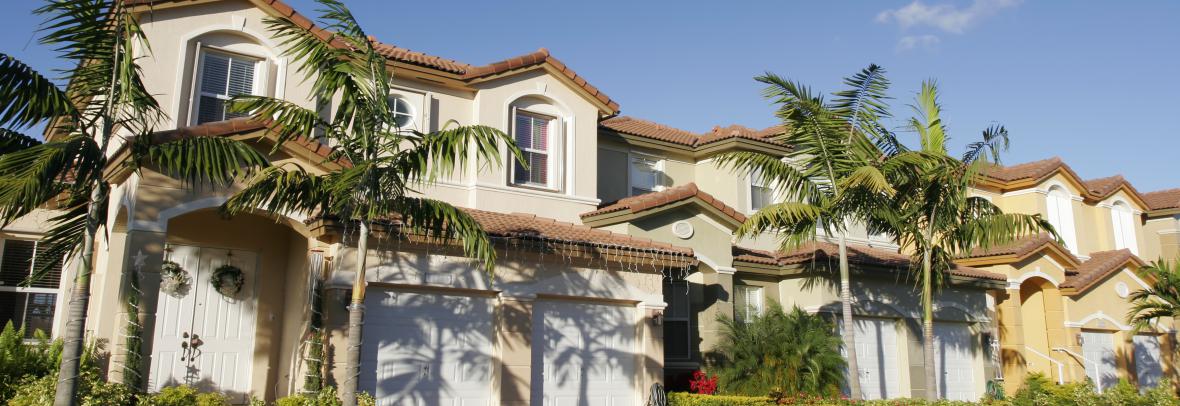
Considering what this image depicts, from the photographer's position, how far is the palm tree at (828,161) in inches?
612

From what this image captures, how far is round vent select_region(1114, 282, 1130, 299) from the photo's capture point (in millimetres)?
24737

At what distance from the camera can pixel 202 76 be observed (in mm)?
14578

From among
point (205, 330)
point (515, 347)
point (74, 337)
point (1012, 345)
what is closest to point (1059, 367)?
point (1012, 345)

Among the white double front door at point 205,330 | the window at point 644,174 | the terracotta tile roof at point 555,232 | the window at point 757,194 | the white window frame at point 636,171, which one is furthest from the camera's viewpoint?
the window at point 757,194

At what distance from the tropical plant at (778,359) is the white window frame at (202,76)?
362 inches

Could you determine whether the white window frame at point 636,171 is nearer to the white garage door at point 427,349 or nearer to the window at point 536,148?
the window at point 536,148

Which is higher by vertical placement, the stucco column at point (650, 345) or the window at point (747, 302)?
the window at point (747, 302)

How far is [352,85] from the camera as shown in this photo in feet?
36.8

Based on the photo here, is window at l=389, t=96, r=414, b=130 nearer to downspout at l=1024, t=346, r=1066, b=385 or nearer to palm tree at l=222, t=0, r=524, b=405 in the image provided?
palm tree at l=222, t=0, r=524, b=405

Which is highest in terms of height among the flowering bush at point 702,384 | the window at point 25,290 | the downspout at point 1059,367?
the window at point 25,290

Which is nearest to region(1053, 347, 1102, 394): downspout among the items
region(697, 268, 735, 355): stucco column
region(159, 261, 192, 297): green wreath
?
region(697, 268, 735, 355): stucco column

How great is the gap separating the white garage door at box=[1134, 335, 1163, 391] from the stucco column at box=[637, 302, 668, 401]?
1668 centimetres

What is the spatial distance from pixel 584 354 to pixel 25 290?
900 centimetres

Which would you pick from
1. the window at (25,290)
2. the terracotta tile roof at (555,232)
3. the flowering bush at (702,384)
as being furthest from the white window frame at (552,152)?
the window at (25,290)
